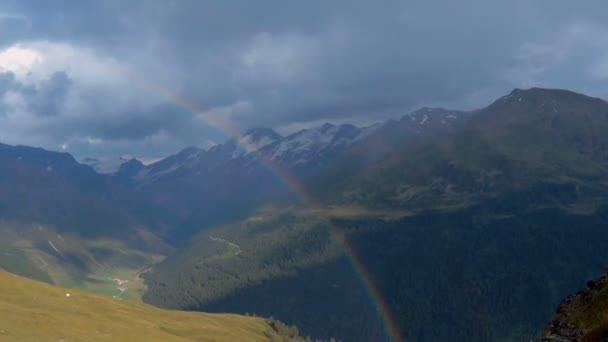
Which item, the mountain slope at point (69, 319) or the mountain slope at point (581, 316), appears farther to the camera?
the mountain slope at point (69, 319)

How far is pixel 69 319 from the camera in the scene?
14750cm

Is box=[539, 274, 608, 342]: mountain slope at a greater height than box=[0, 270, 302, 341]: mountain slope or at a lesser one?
lesser

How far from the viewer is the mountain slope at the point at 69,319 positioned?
128750 mm

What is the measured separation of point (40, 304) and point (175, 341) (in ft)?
138

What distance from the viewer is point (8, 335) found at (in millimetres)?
115250

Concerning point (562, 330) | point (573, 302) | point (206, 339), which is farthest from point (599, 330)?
point (206, 339)

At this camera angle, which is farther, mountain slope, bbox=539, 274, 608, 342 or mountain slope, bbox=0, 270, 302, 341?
mountain slope, bbox=0, 270, 302, 341

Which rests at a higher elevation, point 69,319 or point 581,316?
point 69,319

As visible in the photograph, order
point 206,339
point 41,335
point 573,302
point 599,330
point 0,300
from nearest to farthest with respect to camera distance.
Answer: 1. point 599,330
2. point 573,302
3. point 41,335
4. point 0,300
5. point 206,339

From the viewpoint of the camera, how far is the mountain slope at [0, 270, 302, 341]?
422 feet

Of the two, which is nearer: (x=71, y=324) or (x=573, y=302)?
→ (x=573, y=302)

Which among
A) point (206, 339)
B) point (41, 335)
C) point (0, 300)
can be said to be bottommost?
point (206, 339)

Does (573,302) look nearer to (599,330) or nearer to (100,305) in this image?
(599,330)

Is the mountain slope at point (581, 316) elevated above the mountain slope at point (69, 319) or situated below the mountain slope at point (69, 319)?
below
